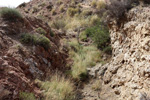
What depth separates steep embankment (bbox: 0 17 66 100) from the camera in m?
3.16

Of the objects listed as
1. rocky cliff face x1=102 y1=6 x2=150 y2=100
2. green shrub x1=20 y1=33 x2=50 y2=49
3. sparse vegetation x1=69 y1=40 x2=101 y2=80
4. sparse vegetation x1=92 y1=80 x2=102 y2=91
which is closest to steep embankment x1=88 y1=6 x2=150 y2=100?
rocky cliff face x1=102 y1=6 x2=150 y2=100

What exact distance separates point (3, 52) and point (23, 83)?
1.29 m

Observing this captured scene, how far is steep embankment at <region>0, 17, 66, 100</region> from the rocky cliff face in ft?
7.76

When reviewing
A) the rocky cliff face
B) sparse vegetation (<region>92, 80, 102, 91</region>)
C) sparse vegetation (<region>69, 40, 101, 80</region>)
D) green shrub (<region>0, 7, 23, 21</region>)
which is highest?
green shrub (<region>0, 7, 23, 21</region>)

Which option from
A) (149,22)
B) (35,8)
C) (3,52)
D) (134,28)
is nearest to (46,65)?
(3,52)

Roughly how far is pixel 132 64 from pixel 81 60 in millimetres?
3135

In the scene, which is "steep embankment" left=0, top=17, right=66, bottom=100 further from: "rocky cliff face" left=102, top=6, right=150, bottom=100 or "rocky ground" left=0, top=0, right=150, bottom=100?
"rocky cliff face" left=102, top=6, right=150, bottom=100

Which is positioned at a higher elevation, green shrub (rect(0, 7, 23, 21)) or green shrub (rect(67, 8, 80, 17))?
green shrub (rect(0, 7, 23, 21))

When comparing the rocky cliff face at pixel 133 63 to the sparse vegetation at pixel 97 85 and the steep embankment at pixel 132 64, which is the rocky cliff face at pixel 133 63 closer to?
the steep embankment at pixel 132 64

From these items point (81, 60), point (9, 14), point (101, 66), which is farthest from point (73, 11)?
point (101, 66)

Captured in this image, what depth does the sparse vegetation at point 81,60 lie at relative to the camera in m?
5.50

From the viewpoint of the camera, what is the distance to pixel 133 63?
3684 millimetres

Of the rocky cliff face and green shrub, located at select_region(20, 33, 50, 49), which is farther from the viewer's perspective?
green shrub, located at select_region(20, 33, 50, 49)

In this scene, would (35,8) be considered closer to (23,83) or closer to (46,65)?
(46,65)
